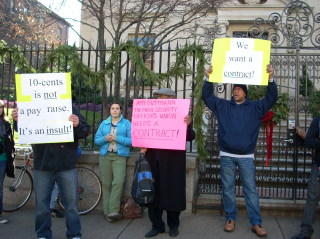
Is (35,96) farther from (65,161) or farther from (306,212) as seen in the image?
(306,212)

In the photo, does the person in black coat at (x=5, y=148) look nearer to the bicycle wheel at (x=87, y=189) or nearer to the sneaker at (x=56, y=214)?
the sneaker at (x=56, y=214)

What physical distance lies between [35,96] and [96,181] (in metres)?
2.06

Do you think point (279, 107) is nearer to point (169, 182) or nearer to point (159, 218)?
point (169, 182)

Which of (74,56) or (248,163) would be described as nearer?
(248,163)

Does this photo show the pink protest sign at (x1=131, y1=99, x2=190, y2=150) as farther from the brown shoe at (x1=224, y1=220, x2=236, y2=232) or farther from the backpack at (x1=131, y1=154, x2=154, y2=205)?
the brown shoe at (x1=224, y1=220, x2=236, y2=232)

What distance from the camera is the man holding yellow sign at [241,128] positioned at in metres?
4.47

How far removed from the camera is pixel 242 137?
4.51m

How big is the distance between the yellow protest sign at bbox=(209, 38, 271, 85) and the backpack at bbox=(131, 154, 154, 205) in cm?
145

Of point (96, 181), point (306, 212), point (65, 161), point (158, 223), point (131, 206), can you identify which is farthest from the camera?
point (96, 181)

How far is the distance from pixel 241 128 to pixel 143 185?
145cm

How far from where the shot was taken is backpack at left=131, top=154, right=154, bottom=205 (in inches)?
170

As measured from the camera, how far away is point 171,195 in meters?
4.44

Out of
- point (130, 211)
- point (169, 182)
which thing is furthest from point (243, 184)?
point (130, 211)

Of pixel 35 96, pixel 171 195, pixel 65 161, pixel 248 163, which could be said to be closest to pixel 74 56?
pixel 35 96
